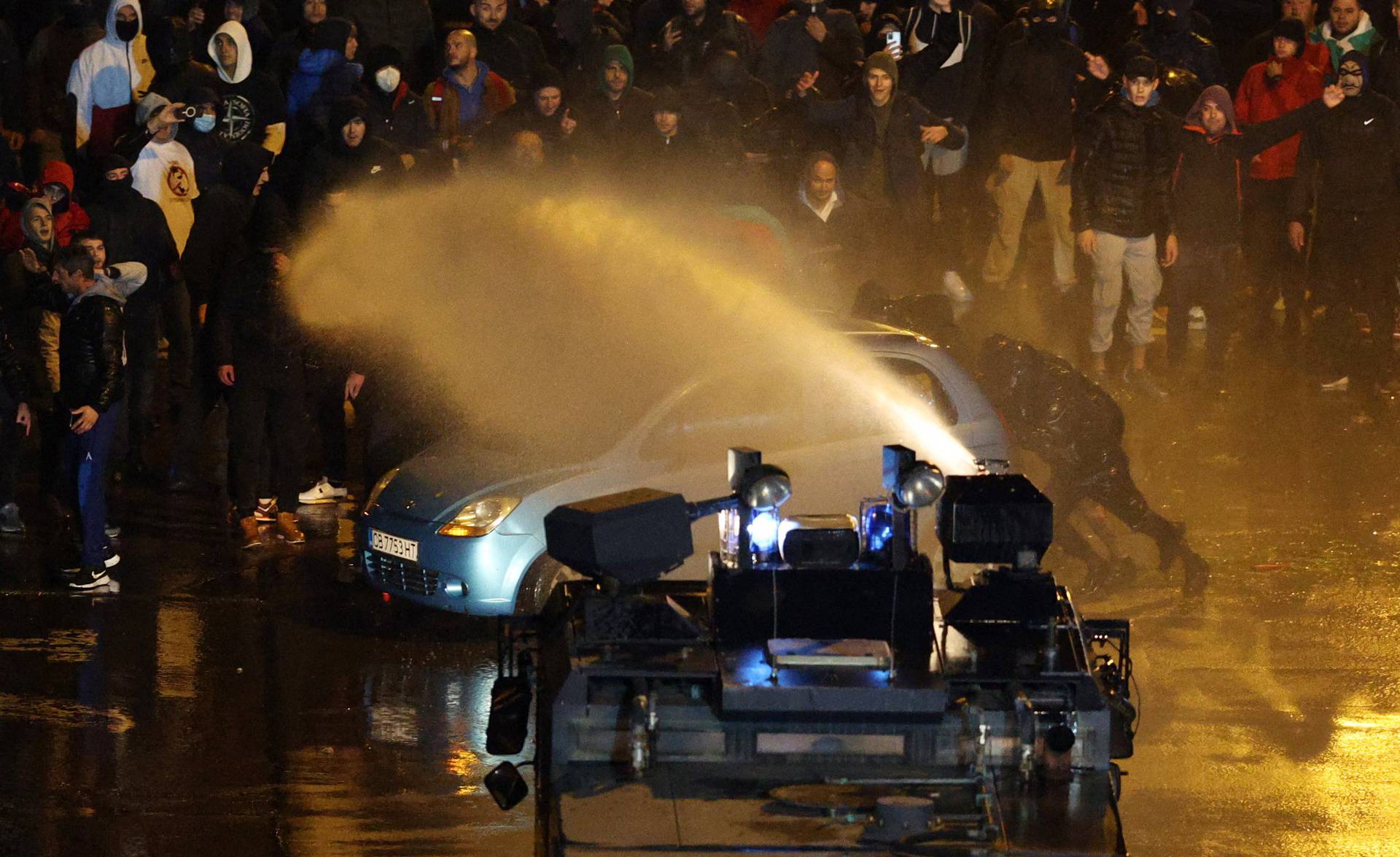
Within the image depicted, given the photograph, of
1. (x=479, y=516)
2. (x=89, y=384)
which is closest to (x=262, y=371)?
(x=89, y=384)

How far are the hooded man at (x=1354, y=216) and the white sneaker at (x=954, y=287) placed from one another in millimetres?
3037

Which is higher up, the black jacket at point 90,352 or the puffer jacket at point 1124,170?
the puffer jacket at point 1124,170

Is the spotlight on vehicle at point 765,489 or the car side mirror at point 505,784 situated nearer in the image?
the car side mirror at point 505,784

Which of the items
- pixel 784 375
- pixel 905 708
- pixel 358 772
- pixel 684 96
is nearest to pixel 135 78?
pixel 684 96

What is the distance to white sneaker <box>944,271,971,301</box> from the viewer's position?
17.8 metres

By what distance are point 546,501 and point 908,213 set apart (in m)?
7.08

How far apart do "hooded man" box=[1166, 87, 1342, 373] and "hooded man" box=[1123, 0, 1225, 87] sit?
2.30 ft

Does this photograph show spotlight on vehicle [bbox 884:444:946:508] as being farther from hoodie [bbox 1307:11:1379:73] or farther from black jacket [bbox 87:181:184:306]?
hoodie [bbox 1307:11:1379:73]

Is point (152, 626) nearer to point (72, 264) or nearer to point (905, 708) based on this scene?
point (72, 264)

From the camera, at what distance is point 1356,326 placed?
1809 cm

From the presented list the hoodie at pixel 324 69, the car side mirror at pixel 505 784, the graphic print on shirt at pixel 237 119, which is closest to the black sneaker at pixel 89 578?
the graphic print on shirt at pixel 237 119

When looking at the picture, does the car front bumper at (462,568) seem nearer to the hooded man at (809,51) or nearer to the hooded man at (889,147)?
the hooded man at (889,147)

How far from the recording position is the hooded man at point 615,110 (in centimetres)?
1664

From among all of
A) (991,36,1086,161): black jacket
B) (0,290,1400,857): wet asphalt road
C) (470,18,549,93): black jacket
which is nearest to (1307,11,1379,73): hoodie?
(991,36,1086,161): black jacket
